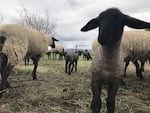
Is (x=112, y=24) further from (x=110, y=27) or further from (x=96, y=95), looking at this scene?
(x=96, y=95)

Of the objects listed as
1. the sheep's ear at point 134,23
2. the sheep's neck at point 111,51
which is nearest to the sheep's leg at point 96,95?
the sheep's neck at point 111,51

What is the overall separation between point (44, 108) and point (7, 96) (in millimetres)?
1568

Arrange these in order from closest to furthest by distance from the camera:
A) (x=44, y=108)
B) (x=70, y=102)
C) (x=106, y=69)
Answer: (x=106, y=69) < (x=44, y=108) < (x=70, y=102)

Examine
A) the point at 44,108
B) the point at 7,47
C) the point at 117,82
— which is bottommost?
the point at 44,108

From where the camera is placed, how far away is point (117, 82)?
596cm

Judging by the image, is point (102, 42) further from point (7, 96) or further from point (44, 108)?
point (7, 96)

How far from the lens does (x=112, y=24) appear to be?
17.9 feet

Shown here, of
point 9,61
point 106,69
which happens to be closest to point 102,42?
point 106,69

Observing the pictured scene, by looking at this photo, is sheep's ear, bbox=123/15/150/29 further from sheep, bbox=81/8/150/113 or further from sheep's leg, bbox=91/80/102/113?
sheep's leg, bbox=91/80/102/113

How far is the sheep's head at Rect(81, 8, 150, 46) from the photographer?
17.7ft

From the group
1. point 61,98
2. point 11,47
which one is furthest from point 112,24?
point 11,47

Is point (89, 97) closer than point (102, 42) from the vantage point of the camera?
No

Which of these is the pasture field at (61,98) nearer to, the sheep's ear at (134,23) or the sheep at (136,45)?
the sheep at (136,45)

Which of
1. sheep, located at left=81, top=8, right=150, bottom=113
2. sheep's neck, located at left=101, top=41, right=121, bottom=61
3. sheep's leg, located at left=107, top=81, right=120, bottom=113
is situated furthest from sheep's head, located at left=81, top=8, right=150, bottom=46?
sheep's leg, located at left=107, top=81, right=120, bottom=113
